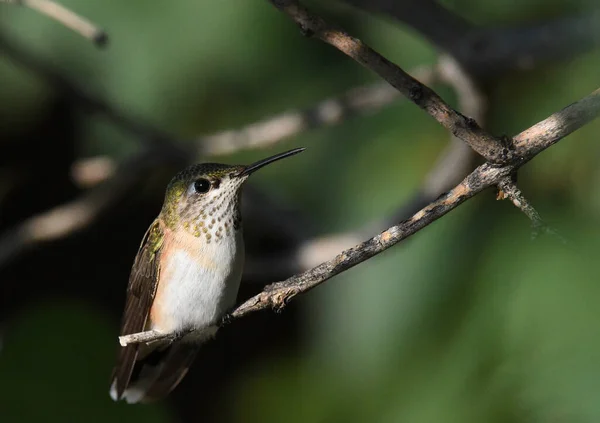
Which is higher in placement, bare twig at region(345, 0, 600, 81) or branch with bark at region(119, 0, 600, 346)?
bare twig at region(345, 0, 600, 81)

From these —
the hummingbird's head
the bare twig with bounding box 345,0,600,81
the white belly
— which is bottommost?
the white belly

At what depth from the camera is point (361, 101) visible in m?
2.92

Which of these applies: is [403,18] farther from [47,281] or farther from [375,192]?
[47,281]

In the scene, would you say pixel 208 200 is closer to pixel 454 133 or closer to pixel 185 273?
pixel 185 273

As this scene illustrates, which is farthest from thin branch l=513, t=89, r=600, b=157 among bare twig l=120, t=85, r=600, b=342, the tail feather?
the tail feather

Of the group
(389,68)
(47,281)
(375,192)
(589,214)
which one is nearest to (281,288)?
(389,68)

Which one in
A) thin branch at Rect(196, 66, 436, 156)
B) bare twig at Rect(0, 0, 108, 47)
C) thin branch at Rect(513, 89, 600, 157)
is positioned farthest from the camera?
thin branch at Rect(196, 66, 436, 156)

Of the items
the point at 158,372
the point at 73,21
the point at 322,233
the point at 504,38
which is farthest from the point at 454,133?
the point at 322,233

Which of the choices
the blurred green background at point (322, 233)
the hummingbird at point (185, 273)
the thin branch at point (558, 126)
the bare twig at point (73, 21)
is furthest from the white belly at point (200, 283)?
the thin branch at point (558, 126)

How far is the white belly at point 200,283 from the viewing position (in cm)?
221

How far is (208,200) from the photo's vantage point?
242 centimetres

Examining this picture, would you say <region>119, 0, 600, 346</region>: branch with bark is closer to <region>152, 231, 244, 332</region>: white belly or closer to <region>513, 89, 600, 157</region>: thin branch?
<region>513, 89, 600, 157</region>: thin branch

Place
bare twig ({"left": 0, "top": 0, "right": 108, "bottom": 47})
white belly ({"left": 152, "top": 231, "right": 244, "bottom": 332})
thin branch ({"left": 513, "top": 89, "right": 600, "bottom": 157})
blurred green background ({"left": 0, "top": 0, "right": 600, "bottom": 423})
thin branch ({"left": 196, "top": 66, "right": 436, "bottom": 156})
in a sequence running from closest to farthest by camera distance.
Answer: thin branch ({"left": 513, "top": 89, "right": 600, "bottom": 157}) < bare twig ({"left": 0, "top": 0, "right": 108, "bottom": 47}) < white belly ({"left": 152, "top": 231, "right": 244, "bottom": 332}) < blurred green background ({"left": 0, "top": 0, "right": 600, "bottom": 423}) < thin branch ({"left": 196, "top": 66, "right": 436, "bottom": 156})

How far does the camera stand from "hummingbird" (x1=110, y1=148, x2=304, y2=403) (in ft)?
7.32
